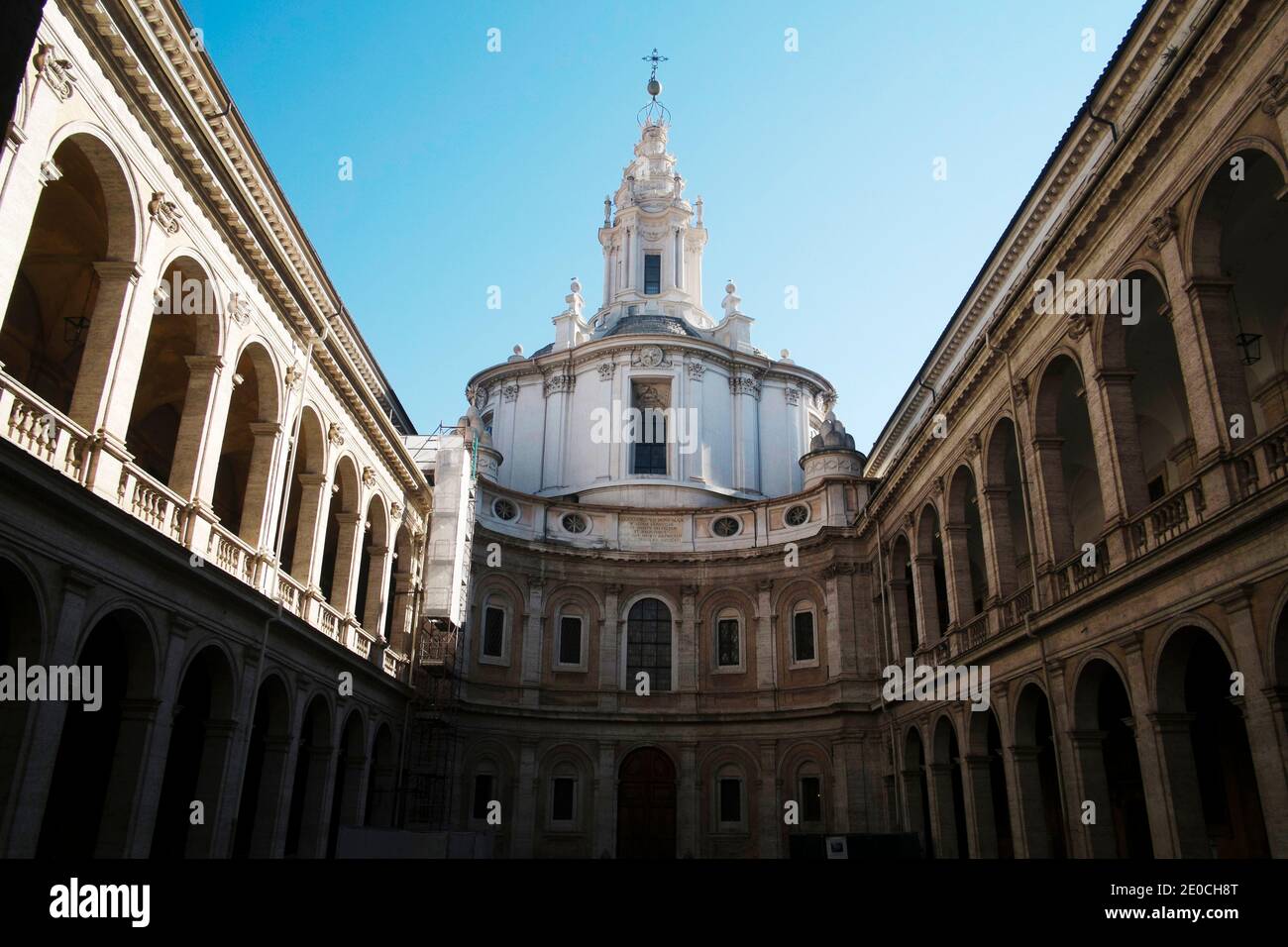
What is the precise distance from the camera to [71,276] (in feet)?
59.3

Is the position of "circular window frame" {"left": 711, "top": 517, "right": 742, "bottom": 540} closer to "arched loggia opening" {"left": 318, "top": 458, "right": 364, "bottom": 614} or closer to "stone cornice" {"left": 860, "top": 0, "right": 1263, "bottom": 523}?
"stone cornice" {"left": 860, "top": 0, "right": 1263, "bottom": 523}

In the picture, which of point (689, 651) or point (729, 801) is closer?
point (729, 801)

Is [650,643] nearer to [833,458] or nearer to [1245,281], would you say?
[833,458]

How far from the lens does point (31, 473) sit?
36.8ft

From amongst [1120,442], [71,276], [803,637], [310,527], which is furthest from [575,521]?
[1120,442]

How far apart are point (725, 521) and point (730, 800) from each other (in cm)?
936

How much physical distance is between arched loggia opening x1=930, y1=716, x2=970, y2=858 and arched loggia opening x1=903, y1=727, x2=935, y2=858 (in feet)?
6.03

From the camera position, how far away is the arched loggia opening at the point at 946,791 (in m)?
24.2

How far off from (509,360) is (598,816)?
1931 cm

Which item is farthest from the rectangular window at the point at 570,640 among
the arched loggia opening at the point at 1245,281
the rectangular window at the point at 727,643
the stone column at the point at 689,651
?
the arched loggia opening at the point at 1245,281

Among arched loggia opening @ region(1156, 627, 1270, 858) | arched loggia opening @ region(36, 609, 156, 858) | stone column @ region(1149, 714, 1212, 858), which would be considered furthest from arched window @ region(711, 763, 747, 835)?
arched loggia opening @ region(36, 609, 156, 858)

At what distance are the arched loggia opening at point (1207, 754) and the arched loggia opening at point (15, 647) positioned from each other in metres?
15.1

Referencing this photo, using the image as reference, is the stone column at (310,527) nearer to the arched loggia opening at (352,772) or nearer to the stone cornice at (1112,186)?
the arched loggia opening at (352,772)

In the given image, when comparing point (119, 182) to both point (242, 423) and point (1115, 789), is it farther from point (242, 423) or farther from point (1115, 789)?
point (1115, 789)
